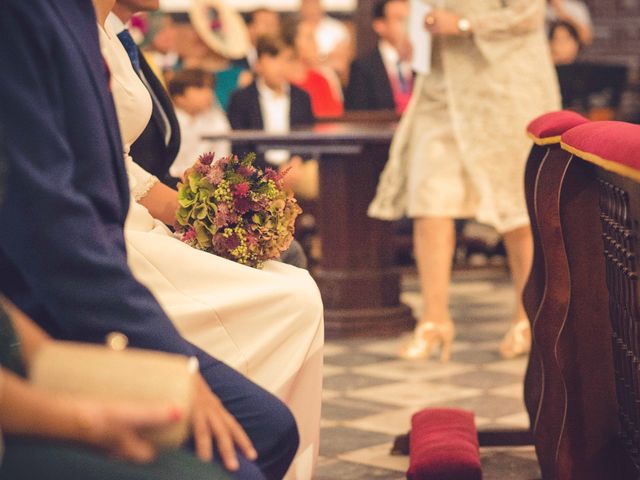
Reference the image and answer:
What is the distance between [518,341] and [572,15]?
282 inches

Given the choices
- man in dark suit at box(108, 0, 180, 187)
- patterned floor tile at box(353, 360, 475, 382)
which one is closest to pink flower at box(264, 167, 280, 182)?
man in dark suit at box(108, 0, 180, 187)

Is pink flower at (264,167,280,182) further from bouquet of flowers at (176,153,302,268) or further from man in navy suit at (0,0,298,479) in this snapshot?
man in navy suit at (0,0,298,479)

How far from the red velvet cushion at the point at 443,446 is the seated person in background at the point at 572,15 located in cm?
781

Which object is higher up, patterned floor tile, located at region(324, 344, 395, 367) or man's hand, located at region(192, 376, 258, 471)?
man's hand, located at region(192, 376, 258, 471)

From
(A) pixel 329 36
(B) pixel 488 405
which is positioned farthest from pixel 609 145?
(A) pixel 329 36

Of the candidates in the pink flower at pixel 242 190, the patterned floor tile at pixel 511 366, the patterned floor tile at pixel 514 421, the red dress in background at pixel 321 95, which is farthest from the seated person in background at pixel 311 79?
the pink flower at pixel 242 190

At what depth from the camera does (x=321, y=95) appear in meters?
10.4

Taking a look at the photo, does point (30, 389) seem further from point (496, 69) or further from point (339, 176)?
point (339, 176)

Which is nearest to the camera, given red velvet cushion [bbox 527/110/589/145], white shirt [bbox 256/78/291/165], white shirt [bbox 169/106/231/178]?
red velvet cushion [bbox 527/110/589/145]

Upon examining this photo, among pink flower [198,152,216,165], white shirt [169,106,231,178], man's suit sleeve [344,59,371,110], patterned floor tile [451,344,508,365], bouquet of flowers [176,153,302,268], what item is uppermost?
pink flower [198,152,216,165]

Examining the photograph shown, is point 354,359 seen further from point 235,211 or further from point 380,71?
point 380,71

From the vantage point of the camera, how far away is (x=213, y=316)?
2.83 meters

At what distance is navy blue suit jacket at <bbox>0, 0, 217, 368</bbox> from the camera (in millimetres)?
1762

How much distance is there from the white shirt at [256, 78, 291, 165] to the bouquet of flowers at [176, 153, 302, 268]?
18.1 ft
